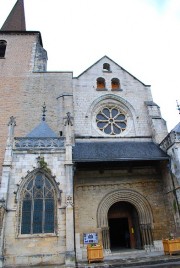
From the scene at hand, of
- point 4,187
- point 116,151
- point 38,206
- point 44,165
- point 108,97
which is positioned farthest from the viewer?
point 108,97

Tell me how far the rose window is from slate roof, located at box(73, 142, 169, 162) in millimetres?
1374

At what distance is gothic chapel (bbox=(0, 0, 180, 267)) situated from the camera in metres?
8.49

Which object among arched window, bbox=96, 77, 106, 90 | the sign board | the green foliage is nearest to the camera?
the green foliage

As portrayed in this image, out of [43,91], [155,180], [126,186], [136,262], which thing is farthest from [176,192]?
[43,91]

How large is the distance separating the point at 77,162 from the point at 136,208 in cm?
388

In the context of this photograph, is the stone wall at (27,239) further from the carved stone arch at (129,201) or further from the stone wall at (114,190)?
the carved stone arch at (129,201)

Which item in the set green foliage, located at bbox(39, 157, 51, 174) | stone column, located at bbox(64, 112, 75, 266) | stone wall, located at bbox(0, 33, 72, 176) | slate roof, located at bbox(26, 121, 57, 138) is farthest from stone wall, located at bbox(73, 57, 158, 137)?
green foliage, located at bbox(39, 157, 51, 174)

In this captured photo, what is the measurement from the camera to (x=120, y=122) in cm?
1437

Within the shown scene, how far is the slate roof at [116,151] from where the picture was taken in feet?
34.8

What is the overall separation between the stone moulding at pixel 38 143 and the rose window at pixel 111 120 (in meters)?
4.44

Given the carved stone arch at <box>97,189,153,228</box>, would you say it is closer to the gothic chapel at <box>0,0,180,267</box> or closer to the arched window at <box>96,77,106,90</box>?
the gothic chapel at <box>0,0,180,267</box>

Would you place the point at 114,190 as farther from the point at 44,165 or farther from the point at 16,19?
the point at 16,19

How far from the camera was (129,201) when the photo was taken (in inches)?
433

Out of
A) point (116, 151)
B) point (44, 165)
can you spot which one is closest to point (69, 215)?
point (44, 165)
